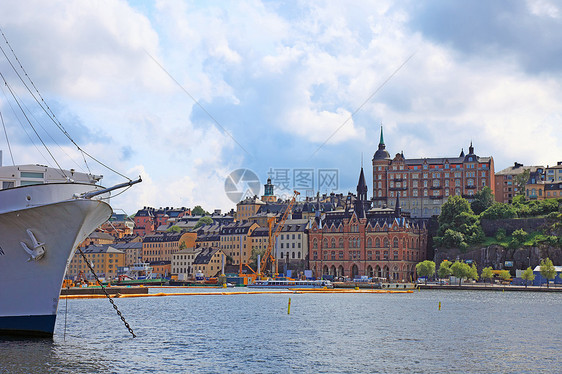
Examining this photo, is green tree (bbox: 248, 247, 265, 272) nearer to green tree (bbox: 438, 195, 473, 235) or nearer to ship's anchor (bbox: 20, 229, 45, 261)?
green tree (bbox: 438, 195, 473, 235)

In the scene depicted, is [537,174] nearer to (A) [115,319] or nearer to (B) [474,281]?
(B) [474,281]

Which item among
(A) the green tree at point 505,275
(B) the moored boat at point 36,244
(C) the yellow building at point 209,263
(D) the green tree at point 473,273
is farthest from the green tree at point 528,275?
(B) the moored boat at point 36,244

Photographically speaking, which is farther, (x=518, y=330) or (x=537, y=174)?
(x=537, y=174)

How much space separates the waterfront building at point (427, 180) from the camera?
184 meters

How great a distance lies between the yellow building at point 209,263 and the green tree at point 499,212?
7128 centimetres

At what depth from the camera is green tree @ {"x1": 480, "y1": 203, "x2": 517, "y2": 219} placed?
162m

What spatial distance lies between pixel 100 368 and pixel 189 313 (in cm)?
4133

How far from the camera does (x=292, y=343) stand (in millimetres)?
50250

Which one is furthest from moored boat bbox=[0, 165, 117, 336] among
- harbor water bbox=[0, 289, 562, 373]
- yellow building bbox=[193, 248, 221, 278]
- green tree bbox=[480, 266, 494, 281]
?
yellow building bbox=[193, 248, 221, 278]

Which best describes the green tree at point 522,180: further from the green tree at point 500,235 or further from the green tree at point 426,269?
the green tree at point 426,269

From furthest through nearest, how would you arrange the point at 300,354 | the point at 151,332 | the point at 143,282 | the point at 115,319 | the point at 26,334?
Answer: the point at 143,282 < the point at 115,319 < the point at 151,332 < the point at 300,354 < the point at 26,334

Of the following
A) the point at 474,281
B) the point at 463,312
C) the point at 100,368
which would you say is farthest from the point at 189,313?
the point at 474,281

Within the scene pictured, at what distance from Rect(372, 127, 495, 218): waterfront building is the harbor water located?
106 m

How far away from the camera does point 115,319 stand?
214ft
